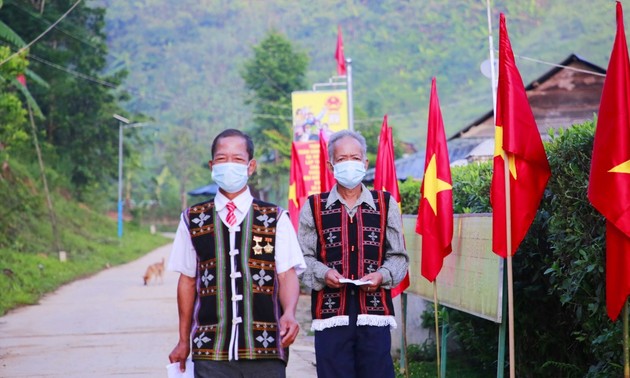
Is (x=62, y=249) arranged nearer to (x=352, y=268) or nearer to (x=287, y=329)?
(x=352, y=268)

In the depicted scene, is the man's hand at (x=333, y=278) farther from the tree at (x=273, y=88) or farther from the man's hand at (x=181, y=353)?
the tree at (x=273, y=88)

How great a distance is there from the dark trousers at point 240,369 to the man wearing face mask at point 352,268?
2.59 ft

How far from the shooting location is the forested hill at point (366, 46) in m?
111

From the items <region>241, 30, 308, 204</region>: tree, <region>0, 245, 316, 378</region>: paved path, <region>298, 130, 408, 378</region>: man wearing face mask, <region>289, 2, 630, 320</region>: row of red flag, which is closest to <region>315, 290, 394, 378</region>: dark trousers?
<region>298, 130, 408, 378</region>: man wearing face mask

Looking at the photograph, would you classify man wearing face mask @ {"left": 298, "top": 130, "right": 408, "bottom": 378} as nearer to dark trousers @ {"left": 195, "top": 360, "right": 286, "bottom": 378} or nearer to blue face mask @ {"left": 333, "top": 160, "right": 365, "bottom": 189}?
blue face mask @ {"left": 333, "top": 160, "right": 365, "bottom": 189}

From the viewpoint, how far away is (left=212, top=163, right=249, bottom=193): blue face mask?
4883 mm

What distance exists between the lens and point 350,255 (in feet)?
18.3

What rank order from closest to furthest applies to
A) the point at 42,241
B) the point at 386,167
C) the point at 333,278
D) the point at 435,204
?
the point at 333,278, the point at 435,204, the point at 386,167, the point at 42,241

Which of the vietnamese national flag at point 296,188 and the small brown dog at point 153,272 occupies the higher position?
the vietnamese national flag at point 296,188

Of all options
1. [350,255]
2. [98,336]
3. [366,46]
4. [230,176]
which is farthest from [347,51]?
[230,176]

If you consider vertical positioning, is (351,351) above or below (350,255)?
below

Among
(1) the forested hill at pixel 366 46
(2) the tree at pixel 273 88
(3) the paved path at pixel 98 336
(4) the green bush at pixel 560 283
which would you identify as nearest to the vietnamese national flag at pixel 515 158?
(4) the green bush at pixel 560 283

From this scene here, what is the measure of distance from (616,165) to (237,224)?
185 centimetres

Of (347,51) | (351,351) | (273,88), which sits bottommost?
(351,351)
